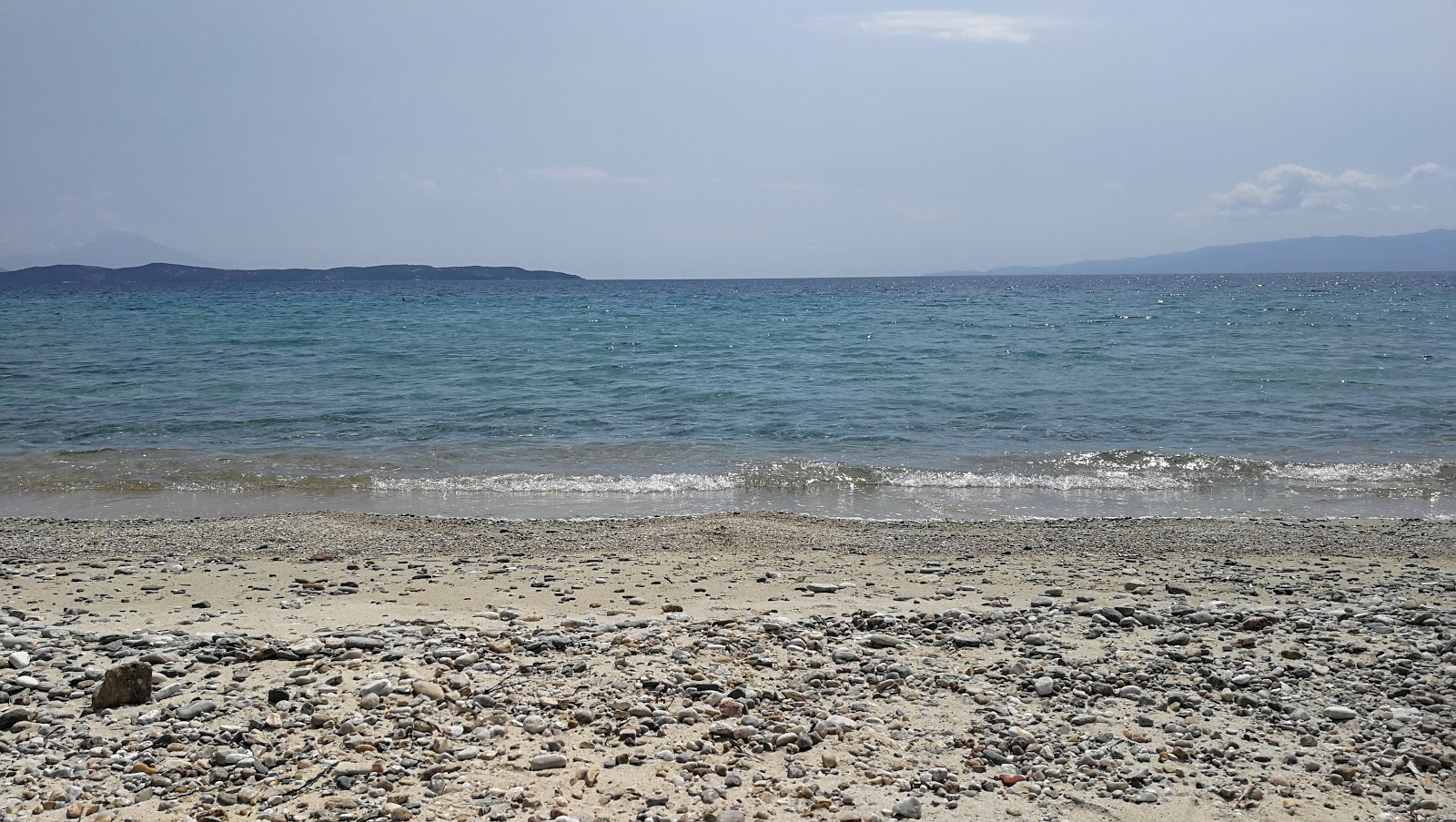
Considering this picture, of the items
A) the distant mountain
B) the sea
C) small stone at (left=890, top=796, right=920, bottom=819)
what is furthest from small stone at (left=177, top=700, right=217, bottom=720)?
the distant mountain

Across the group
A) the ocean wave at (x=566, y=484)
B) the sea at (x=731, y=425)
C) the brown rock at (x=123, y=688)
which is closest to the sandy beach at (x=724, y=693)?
the brown rock at (x=123, y=688)

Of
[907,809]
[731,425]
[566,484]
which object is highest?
[731,425]

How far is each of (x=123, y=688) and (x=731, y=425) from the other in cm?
1200

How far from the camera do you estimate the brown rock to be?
4516 mm

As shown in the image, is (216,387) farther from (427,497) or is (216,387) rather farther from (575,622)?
(575,622)

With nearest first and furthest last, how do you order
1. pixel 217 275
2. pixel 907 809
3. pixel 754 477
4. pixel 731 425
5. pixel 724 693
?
pixel 907 809 < pixel 724 693 < pixel 754 477 < pixel 731 425 < pixel 217 275

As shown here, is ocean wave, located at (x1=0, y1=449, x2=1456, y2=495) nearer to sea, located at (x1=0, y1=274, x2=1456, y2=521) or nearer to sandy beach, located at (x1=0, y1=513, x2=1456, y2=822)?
sea, located at (x1=0, y1=274, x2=1456, y2=521)

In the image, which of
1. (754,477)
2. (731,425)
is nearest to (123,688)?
(754,477)

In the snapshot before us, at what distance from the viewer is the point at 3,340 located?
3052 centimetres

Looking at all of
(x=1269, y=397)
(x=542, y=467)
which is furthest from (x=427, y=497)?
(x=1269, y=397)

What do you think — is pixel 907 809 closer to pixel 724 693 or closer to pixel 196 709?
pixel 724 693

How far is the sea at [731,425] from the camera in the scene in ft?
39.1

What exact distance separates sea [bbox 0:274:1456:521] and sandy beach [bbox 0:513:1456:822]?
4.12 meters

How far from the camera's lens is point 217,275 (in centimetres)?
13275
